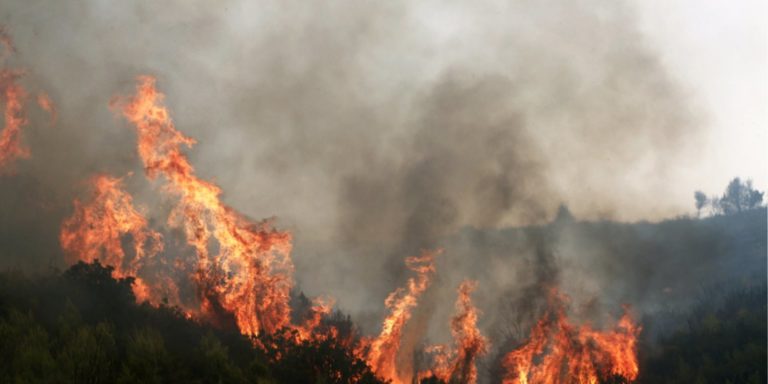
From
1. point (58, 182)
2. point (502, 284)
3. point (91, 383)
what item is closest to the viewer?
point (91, 383)

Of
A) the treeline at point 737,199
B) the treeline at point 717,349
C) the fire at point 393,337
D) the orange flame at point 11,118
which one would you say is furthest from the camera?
the treeline at point 737,199

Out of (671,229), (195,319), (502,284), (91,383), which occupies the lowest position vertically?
(91,383)

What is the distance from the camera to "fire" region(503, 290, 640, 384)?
38.4m

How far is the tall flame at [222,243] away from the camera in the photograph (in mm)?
36938

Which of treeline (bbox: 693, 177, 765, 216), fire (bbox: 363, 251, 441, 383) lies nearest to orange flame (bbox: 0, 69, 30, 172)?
fire (bbox: 363, 251, 441, 383)

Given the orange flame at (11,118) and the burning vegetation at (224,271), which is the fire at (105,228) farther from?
the orange flame at (11,118)

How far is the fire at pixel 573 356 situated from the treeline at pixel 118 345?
1339cm

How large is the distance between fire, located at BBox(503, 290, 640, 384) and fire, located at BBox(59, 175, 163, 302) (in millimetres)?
23663

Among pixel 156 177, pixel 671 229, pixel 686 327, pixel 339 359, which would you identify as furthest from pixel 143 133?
pixel 671 229

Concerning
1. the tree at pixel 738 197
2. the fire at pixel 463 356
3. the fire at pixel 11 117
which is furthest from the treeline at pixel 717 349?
the tree at pixel 738 197

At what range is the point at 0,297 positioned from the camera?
27797 millimetres

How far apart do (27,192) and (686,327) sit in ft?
164

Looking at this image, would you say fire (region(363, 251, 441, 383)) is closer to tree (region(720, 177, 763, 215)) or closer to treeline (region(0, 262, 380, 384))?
treeline (region(0, 262, 380, 384))

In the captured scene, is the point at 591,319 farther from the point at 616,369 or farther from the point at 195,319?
the point at 195,319
